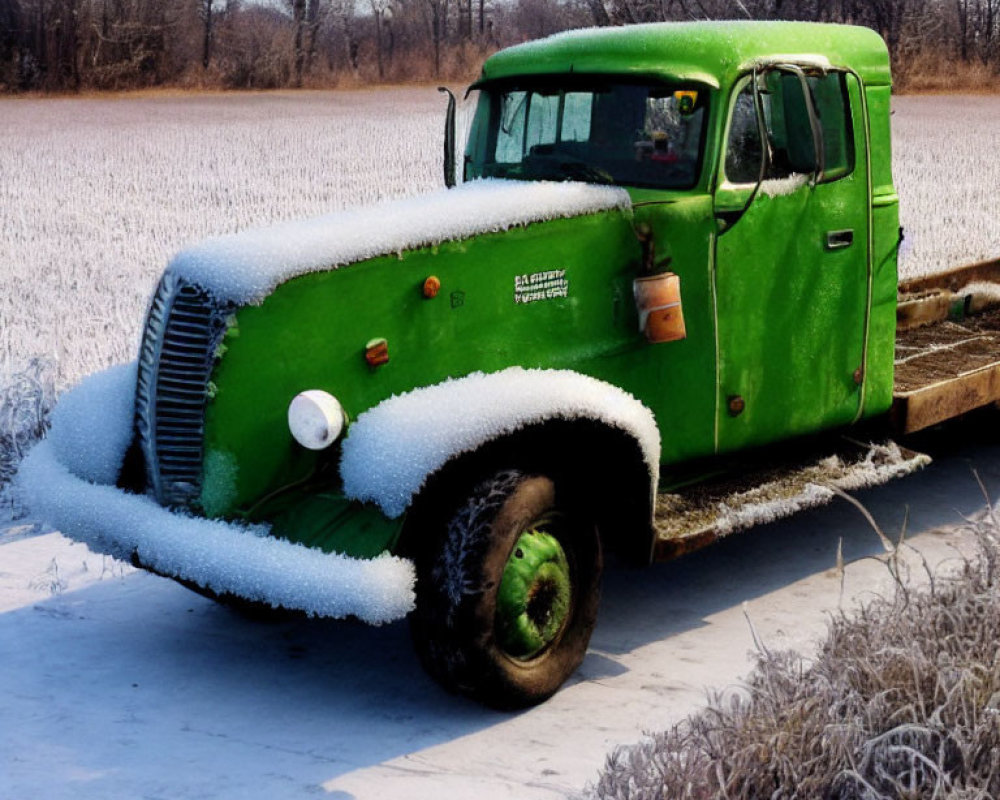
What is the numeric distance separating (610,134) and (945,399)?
210 centimetres

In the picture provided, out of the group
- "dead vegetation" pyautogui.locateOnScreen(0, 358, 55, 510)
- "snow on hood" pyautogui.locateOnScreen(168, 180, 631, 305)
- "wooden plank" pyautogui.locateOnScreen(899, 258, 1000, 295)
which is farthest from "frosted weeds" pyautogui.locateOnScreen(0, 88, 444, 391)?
"wooden plank" pyautogui.locateOnScreen(899, 258, 1000, 295)

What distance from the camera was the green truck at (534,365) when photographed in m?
4.66

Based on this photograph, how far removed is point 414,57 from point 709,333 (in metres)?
40.2

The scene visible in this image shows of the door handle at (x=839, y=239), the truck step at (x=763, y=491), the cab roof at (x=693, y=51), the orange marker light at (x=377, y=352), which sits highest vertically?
the cab roof at (x=693, y=51)

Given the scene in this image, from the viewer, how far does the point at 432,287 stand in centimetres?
492

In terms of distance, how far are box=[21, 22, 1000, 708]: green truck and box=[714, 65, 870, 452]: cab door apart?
0.01 metres

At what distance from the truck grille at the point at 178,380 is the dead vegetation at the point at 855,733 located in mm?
1672

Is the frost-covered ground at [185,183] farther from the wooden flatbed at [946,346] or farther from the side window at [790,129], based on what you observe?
the side window at [790,129]

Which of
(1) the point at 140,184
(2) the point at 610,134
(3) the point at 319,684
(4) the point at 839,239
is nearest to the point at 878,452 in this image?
(4) the point at 839,239

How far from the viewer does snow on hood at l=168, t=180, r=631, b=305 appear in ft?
15.3

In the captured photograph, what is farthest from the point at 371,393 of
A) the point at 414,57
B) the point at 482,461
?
the point at 414,57

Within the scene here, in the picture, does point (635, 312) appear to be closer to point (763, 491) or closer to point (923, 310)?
point (763, 491)

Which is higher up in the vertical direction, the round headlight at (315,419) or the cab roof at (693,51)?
the cab roof at (693,51)

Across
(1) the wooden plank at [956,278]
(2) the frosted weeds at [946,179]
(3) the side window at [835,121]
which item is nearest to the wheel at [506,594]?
(3) the side window at [835,121]
